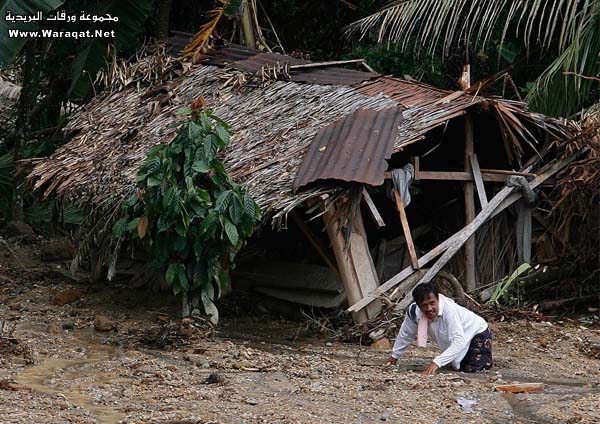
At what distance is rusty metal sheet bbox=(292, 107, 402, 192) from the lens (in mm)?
9922

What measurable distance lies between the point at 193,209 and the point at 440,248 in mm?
2774

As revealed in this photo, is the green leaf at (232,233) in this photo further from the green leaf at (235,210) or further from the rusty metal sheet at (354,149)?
the rusty metal sheet at (354,149)

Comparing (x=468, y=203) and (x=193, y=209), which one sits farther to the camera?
(x=468, y=203)

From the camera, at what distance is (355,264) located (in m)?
10.3

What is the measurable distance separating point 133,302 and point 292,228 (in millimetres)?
2166

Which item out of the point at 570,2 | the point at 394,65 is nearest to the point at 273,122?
the point at 570,2

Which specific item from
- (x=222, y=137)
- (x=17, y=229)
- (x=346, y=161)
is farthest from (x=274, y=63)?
(x=17, y=229)

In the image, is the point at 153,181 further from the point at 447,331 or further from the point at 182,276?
the point at 447,331

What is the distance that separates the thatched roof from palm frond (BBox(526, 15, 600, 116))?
40.7 inches

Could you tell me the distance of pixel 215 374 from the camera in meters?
7.98

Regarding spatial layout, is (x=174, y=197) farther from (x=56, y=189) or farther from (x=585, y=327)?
(x=585, y=327)

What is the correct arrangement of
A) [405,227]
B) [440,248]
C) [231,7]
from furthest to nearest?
[231,7]
[440,248]
[405,227]

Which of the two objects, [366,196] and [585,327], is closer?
[366,196]

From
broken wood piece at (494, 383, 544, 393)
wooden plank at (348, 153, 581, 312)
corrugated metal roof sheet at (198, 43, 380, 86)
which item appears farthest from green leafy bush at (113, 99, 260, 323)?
broken wood piece at (494, 383, 544, 393)
